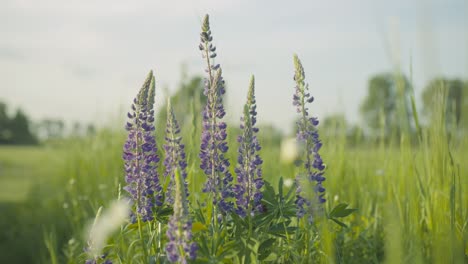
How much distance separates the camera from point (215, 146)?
2.16 meters

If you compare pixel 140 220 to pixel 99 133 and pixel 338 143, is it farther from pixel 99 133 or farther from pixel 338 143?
pixel 99 133

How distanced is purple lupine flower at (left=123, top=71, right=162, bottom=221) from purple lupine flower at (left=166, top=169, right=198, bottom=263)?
0.44 m

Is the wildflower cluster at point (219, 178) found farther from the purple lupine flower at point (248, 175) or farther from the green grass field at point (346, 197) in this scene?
the green grass field at point (346, 197)

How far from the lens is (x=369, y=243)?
10.1 feet

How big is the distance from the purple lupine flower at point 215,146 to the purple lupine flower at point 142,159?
0.91 ft

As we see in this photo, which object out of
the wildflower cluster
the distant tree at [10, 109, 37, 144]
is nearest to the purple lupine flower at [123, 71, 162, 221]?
the wildflower cluster

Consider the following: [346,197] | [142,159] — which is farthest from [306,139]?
[346,197]

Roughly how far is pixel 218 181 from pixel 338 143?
3243 mm

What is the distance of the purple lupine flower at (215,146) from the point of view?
212cm

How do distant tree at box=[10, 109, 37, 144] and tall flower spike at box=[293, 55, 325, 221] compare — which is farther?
distant tree at box=[10, 109, 37, 144]

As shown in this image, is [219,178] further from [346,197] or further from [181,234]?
[346,197]

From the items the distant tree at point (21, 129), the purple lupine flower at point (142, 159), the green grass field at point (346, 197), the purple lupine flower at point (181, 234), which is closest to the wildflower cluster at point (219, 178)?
the purple lupine flower at point (142, 159)

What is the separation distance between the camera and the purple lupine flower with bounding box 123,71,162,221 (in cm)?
220

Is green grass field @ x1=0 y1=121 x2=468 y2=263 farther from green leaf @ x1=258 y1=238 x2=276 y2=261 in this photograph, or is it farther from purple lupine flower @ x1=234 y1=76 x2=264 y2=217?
purple lupine flower @ x1=234 y1=76 x2=264 y2=217
